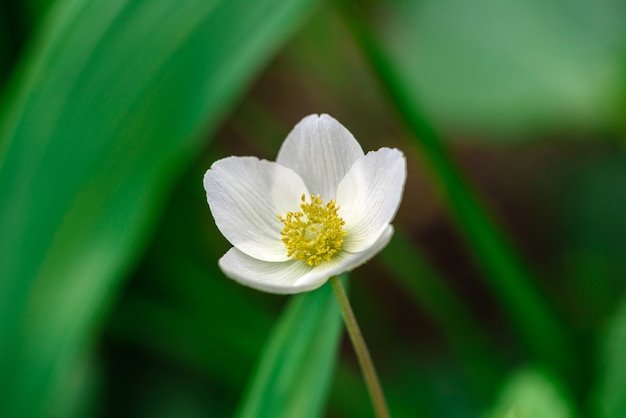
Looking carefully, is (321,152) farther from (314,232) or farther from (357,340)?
(357,340)

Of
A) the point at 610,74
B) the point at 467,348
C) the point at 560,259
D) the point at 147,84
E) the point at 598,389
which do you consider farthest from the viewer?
the point at 560,259

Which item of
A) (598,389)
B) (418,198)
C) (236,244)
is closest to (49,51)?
(236,244)

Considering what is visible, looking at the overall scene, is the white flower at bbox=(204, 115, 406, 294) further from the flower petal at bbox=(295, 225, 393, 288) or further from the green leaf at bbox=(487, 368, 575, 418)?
the green leaf at bbox=(487, 368, 575, 418)

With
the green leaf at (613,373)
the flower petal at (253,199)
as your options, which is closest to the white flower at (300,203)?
the flower petal at (253,199)

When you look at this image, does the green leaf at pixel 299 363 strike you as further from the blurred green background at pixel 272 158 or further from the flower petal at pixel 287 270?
the flower petal at pixel 287 270

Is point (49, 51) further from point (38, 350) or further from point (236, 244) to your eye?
point (236, 244)

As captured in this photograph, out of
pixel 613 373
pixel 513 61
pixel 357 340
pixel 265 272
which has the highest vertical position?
pixel 513 61

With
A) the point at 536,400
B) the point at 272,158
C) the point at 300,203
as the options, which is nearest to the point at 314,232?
the point at 300,203


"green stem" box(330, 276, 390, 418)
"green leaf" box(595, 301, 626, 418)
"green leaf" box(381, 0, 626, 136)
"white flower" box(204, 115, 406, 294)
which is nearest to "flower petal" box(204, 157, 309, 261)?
"white flower" box(204, 115, 406, 294)
